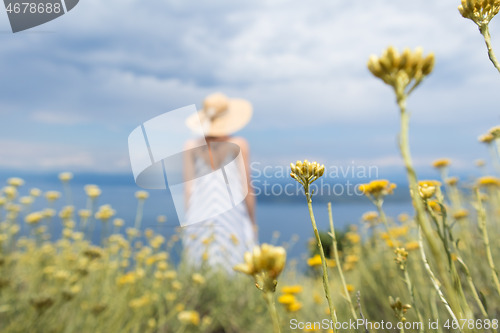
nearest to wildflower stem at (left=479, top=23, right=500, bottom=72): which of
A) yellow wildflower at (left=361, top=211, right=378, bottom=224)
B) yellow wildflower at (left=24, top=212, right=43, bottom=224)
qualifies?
yellow wildflower at (left=361, top=211, right=378, bottom=224)

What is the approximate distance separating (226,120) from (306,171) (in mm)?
6692

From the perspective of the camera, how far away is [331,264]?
10.3 ft

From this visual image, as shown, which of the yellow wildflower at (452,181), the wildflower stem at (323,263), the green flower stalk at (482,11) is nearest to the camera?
the wildflower stem at (323,263)

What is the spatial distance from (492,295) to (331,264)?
1.24 meters

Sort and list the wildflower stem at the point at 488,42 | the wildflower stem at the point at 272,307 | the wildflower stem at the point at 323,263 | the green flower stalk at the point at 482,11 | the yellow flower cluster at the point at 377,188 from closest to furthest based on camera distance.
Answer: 1. the wildflower stem at the point at 272,307
2. the wildflower stem at the point at 323,263
3. the wildflower stem at the point at 488,42
4. the green flower stalk at the point at 482,11
5. the yellow flower cluster at the point at 377,188

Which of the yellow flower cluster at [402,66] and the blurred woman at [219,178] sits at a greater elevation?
the yellow flower cluster at [402,66]

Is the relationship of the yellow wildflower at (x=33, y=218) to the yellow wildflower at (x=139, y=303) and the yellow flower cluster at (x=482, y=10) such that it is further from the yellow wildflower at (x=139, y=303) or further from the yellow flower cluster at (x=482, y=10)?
the yellow flower cluster at (x=482, y=10)

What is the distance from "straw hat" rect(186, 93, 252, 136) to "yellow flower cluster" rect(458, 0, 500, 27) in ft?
18.9

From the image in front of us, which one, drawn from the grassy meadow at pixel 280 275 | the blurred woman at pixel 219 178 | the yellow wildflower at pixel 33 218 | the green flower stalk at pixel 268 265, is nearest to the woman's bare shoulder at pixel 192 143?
the blurred woman at pixel 219 178

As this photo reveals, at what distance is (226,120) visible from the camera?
24.2 feet

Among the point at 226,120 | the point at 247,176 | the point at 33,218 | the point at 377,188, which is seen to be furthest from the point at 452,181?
the point at 226,120

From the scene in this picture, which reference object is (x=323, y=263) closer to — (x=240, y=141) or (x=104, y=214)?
(x=104, y=214)

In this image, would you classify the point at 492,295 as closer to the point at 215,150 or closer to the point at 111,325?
the point at 111,325

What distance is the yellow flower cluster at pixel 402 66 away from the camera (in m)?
0.45
